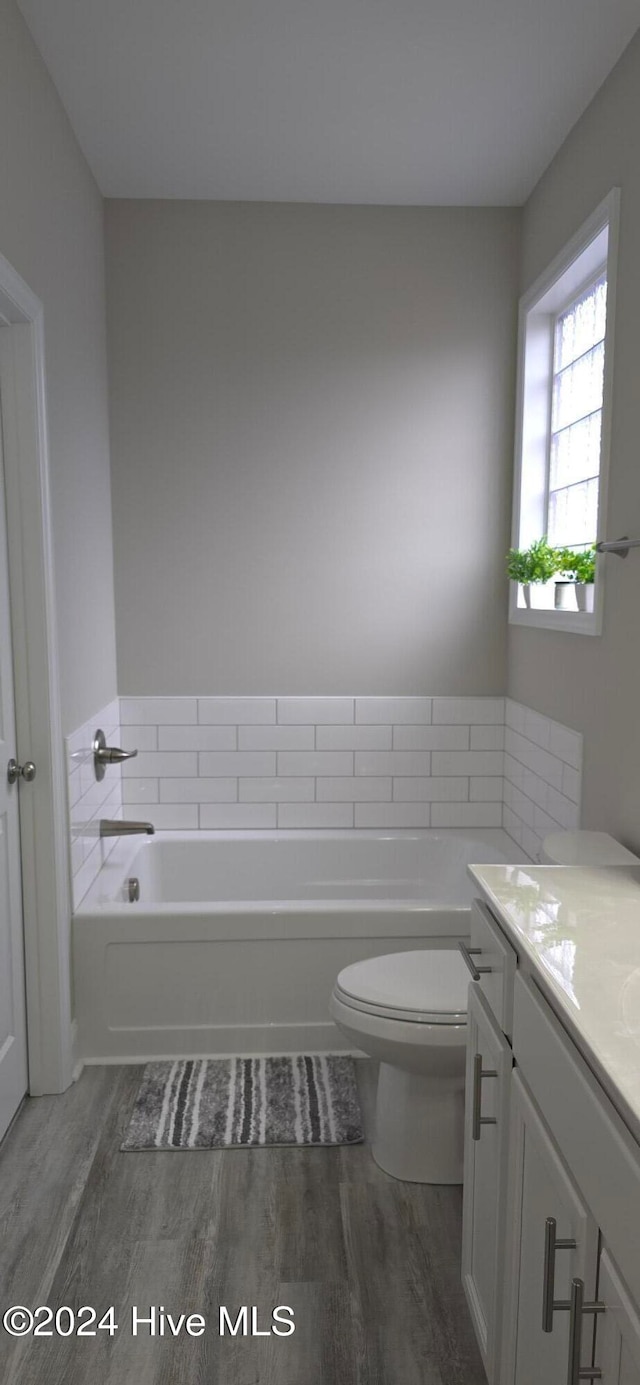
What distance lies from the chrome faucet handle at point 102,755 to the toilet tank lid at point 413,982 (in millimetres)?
1168

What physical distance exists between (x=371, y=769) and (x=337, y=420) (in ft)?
4.28

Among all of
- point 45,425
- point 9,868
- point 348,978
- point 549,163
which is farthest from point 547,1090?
point 549,163

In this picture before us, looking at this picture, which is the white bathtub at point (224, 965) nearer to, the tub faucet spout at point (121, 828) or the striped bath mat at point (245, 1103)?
the striped bath mat at point (245, 1103)

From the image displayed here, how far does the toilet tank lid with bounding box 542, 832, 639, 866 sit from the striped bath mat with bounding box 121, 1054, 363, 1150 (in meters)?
0.93

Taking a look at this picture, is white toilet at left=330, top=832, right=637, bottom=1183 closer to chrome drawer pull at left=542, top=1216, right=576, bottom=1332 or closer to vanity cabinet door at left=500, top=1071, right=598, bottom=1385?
vanity cabinet door at left=500, top=1071, right=598, bottom=1385

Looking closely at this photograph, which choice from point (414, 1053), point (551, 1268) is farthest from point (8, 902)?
point (551, 1268)

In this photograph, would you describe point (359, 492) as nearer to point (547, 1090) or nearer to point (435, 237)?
point (435, 237)

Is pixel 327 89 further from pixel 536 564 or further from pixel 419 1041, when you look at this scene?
pixel 419 1041

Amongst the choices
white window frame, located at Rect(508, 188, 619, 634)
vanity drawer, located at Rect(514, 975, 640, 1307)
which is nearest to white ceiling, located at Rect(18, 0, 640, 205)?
white window frame, located at Rect(508, 188, 619, 634)

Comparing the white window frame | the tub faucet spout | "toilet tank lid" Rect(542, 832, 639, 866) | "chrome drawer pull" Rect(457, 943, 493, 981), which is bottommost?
the tub faucet spout

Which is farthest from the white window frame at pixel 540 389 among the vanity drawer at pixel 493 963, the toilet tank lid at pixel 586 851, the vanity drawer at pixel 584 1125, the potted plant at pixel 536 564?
the vanity drawer at pixel 584 1125

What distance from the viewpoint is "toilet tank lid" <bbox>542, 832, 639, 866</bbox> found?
2.05 metres

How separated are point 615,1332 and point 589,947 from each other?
0.53 metres

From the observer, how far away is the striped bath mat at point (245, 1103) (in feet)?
7.88
